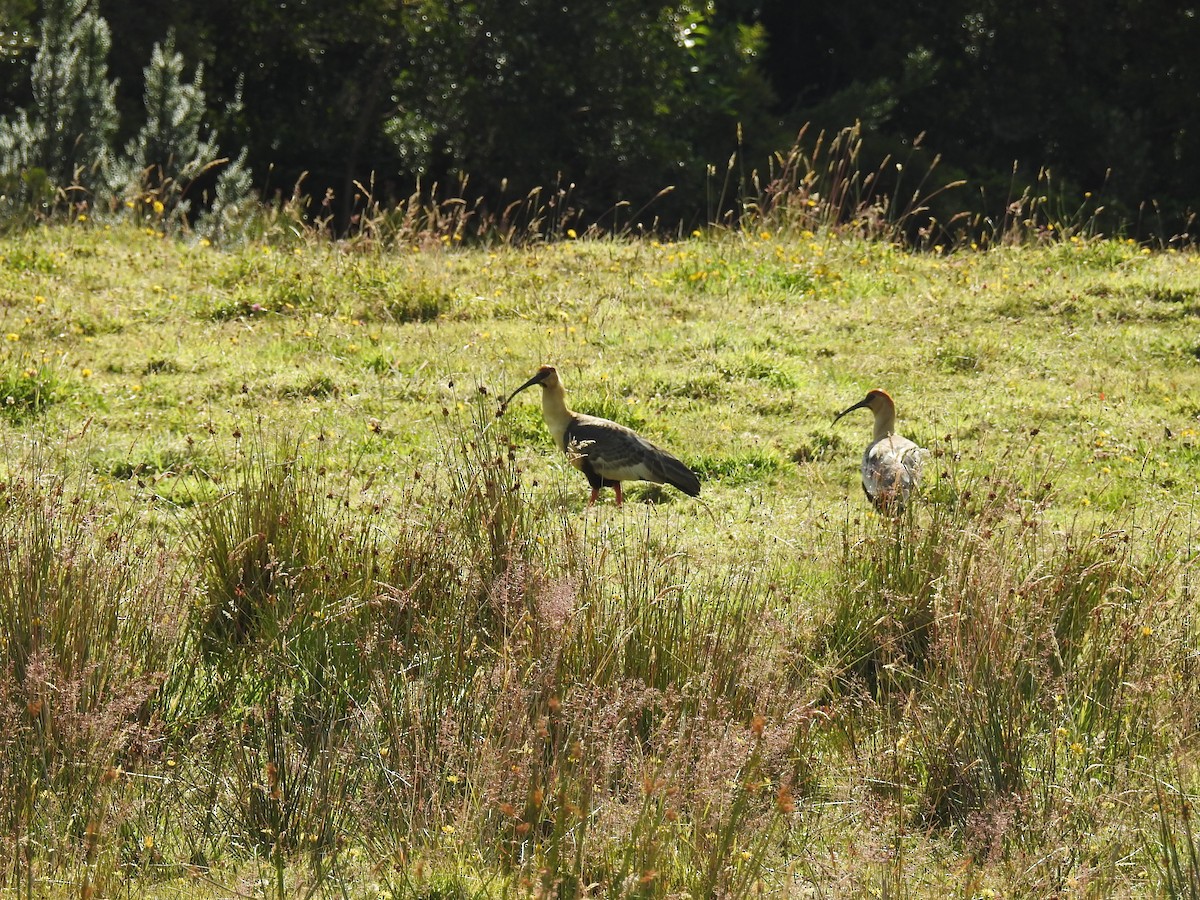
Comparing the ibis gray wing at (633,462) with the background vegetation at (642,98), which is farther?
the background vegetation at (642,98)

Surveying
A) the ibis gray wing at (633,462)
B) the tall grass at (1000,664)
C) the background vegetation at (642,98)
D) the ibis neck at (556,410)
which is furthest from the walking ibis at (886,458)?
the background vegetation at (642,98)

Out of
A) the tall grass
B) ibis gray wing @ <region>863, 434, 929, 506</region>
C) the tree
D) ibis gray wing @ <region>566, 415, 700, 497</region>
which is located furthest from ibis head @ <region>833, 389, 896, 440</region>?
the tree

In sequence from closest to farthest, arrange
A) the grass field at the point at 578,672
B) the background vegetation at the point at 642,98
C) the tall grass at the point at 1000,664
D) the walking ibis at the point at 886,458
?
the grass field at the point at 578,672, the tall grass at the point at 1000,664, the walking ibis at the point at 886,458, the background vegetation at the point at 642,98

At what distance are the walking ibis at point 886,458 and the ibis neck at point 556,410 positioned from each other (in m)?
1.56

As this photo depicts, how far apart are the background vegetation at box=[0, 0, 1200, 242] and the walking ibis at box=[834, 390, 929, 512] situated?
6762mm

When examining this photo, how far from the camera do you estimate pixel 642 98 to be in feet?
54.6

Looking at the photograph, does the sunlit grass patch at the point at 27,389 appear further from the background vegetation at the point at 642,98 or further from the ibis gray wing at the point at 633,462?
the background vegetation at the point at 642,98

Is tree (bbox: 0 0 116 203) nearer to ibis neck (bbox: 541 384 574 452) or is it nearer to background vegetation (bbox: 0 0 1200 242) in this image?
background vegetation (bbox: 0 0 1200 242)

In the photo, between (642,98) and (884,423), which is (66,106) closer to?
(642,98)

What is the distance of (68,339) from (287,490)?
4252mm

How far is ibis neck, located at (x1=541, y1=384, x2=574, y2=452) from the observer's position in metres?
7.77

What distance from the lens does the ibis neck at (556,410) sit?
7770 millimetres

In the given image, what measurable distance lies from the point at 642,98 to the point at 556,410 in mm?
9621

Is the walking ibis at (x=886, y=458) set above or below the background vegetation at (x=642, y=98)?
below
